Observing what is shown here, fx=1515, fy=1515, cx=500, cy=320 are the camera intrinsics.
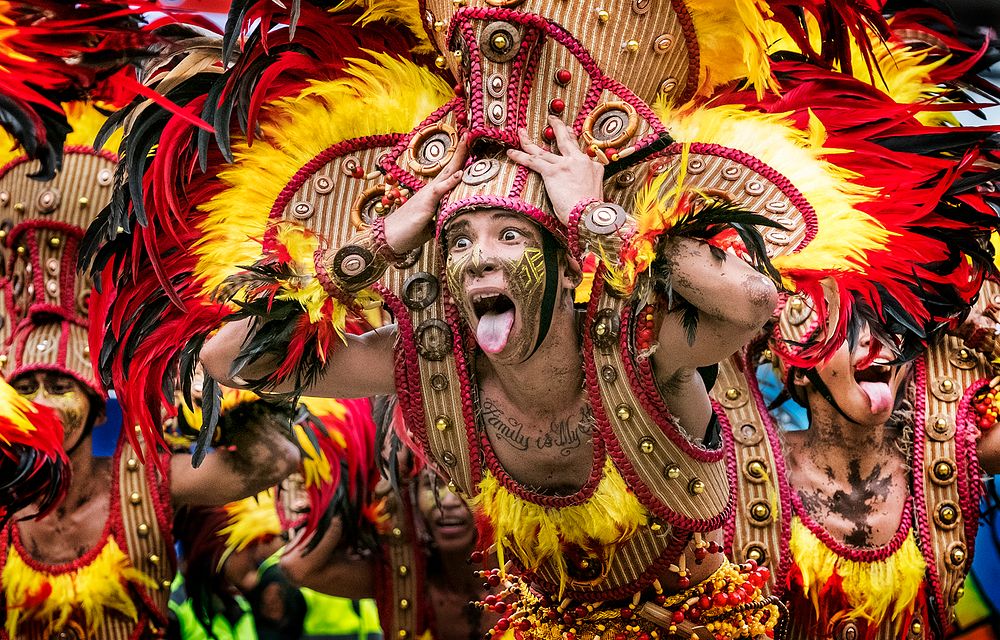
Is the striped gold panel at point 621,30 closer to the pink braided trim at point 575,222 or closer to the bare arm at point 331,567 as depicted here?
the pink braided trim at point 575,222

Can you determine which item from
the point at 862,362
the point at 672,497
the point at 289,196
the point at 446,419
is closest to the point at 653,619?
the point at 672,497

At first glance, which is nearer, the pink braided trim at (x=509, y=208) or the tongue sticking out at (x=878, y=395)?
the pink braided trim at (x=509, y=208)

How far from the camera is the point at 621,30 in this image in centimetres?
281

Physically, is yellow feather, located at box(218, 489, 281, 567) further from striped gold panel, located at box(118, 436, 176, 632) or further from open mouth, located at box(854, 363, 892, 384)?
open mouth, located at box(854, 363, 892, 384)

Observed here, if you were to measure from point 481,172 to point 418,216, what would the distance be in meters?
0.14

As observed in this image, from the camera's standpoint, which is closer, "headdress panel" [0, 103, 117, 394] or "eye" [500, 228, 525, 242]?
"eye" [500, 228, 525, 242]

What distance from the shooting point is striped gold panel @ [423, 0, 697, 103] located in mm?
2781

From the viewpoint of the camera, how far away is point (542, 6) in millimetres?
2770

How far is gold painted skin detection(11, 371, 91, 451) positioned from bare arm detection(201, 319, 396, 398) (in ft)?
3.59

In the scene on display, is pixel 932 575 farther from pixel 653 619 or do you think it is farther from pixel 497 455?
pixel 497 455

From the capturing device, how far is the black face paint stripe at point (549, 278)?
2.74 m

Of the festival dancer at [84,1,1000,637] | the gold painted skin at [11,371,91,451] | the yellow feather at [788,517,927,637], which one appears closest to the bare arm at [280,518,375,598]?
the gold painted skin at [11,371,91,451]

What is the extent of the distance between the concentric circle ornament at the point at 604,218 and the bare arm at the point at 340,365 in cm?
58

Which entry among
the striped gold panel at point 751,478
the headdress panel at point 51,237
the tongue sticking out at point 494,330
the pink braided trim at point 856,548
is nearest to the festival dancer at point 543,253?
the tongue sticking out at point 494,330
